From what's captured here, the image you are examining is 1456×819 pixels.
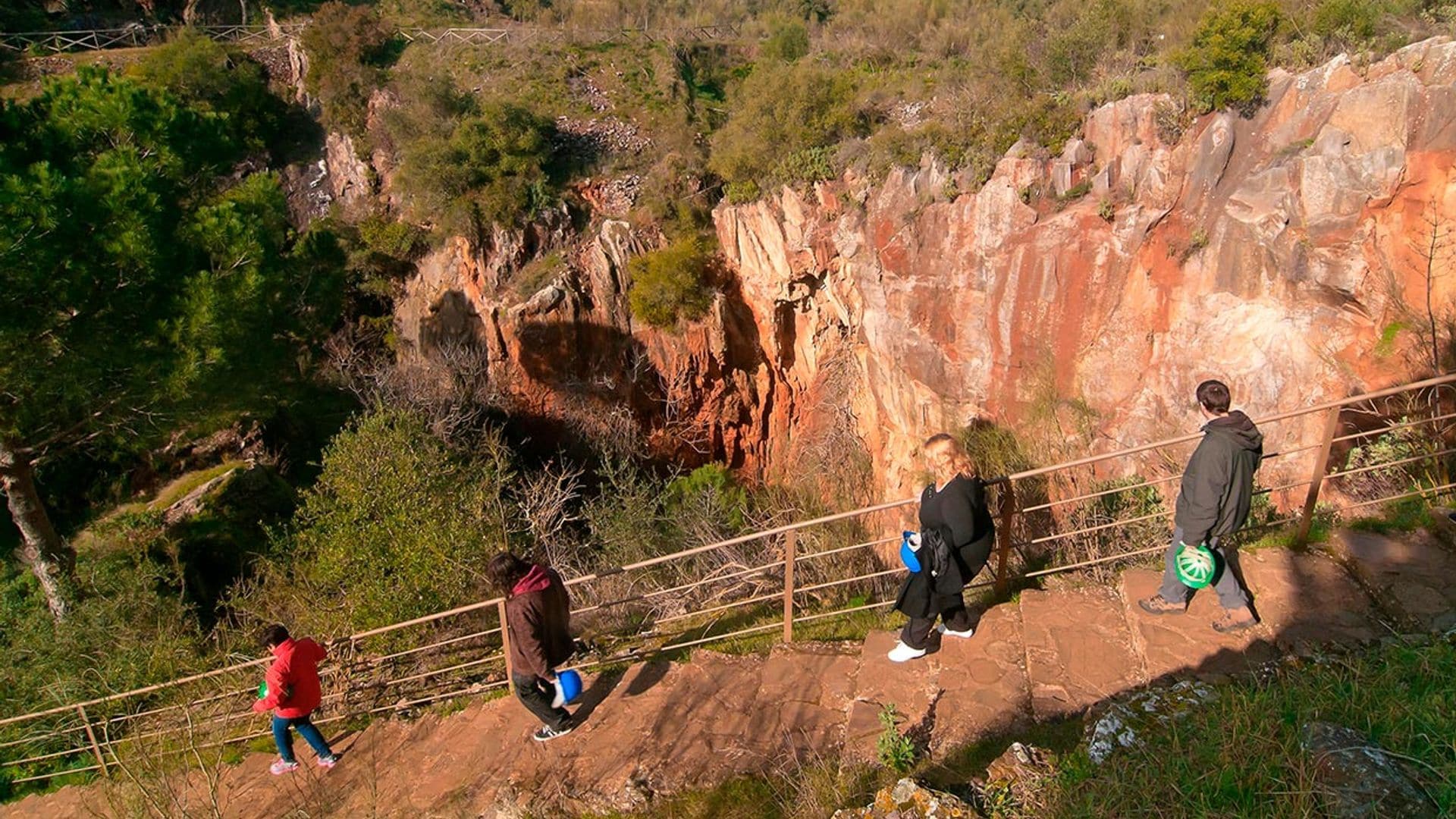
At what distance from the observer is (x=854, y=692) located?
15.7 feet

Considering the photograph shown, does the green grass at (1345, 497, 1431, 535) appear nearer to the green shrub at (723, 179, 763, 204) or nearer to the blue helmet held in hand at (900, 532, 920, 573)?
the blue helmet held in hand at (900, 532, 920, 573)

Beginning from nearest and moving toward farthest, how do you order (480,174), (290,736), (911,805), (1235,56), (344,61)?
(911,805) → (290,736) → (1235,56) → (480,174) → (344,61)

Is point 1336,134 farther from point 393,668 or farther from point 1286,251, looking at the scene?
point 393,668

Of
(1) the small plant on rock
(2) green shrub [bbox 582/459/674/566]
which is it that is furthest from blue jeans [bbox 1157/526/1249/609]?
(2) green shrub [bbox 582/459/674/566]

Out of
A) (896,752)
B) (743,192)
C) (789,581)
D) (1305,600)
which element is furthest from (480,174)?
(1305,600)

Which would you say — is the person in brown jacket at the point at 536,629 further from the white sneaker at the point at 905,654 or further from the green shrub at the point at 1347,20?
the green shrub at the point at 1347,20

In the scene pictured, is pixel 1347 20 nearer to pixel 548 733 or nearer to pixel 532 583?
pixel 532 583

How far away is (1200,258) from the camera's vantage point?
9.69 meters

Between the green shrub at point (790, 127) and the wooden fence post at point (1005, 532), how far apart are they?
36.9ft

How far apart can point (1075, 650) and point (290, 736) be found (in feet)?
18.6

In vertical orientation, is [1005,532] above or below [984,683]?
above

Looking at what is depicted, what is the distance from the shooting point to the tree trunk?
9.20 metres

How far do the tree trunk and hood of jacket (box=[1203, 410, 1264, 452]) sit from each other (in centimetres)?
1236

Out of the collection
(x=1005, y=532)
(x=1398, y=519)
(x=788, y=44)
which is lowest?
(x=1398, y=519)
